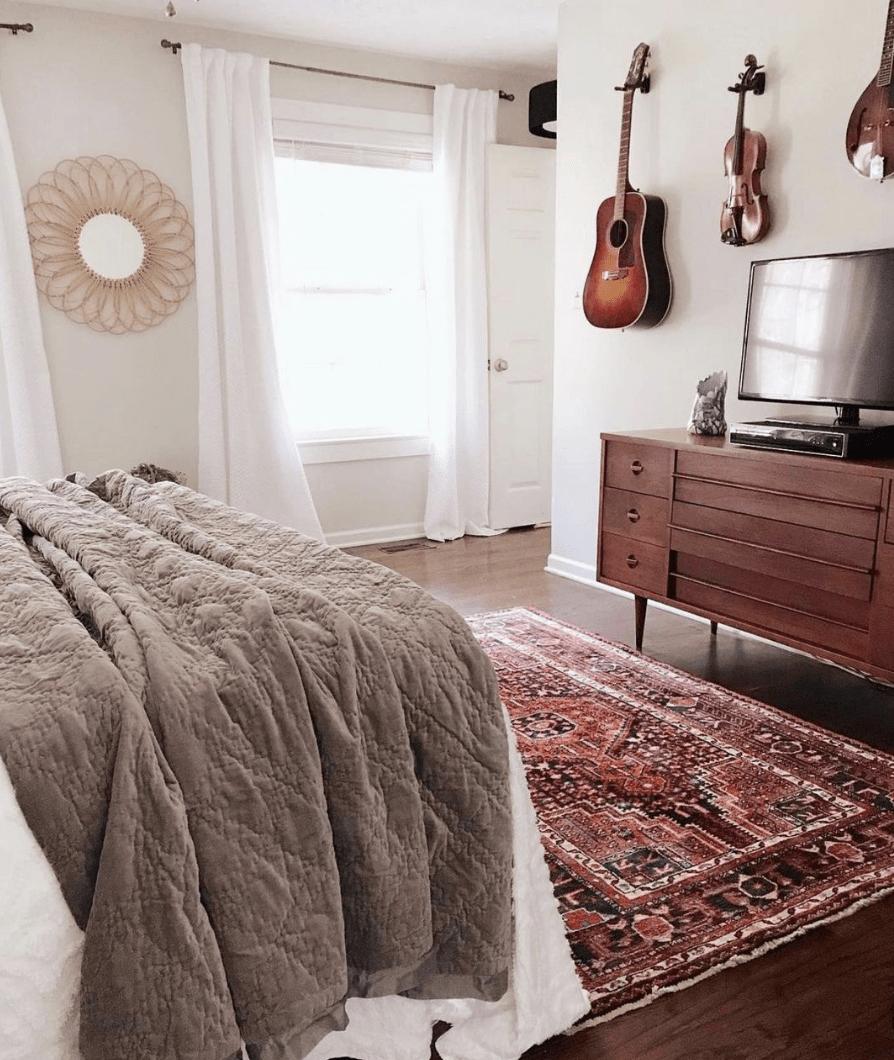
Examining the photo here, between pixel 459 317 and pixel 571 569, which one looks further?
pixel 459 317

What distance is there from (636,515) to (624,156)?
1477 millimetres

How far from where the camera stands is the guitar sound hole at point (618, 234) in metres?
3.56

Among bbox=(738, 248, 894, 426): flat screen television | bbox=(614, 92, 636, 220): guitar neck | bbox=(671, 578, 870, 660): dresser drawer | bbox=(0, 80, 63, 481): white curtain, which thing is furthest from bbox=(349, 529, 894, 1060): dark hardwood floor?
bbox=(0, 80, 63, 481): white curtain

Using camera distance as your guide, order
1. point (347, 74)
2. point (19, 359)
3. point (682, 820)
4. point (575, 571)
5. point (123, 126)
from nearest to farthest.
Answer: point (682, 820)
point (19, 359)
point (123, 126)
point (575, 571)
point (347, 74)

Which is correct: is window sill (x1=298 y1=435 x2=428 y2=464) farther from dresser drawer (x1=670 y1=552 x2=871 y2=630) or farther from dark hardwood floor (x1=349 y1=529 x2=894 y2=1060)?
dark hardwood floor (x1=349 y1=529 x2=894 y2=1060)

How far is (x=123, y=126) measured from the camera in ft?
13.3

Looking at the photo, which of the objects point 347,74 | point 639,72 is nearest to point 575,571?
point 639,72

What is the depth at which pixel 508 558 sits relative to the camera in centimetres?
462

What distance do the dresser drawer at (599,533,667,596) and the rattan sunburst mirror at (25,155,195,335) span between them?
2.40 metres

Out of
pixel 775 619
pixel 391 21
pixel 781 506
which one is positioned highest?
pixel 391 21

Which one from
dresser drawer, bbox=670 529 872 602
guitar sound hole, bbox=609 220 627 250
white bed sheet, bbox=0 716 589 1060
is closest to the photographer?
white bed sheet, bbox=0 716 589 1060

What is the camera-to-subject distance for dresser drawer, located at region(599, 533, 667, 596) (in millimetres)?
3041

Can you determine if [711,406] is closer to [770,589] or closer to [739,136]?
[770,589]

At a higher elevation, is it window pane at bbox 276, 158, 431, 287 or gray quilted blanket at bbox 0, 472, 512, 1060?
window pane at bbox 276, 158, 431, 287
